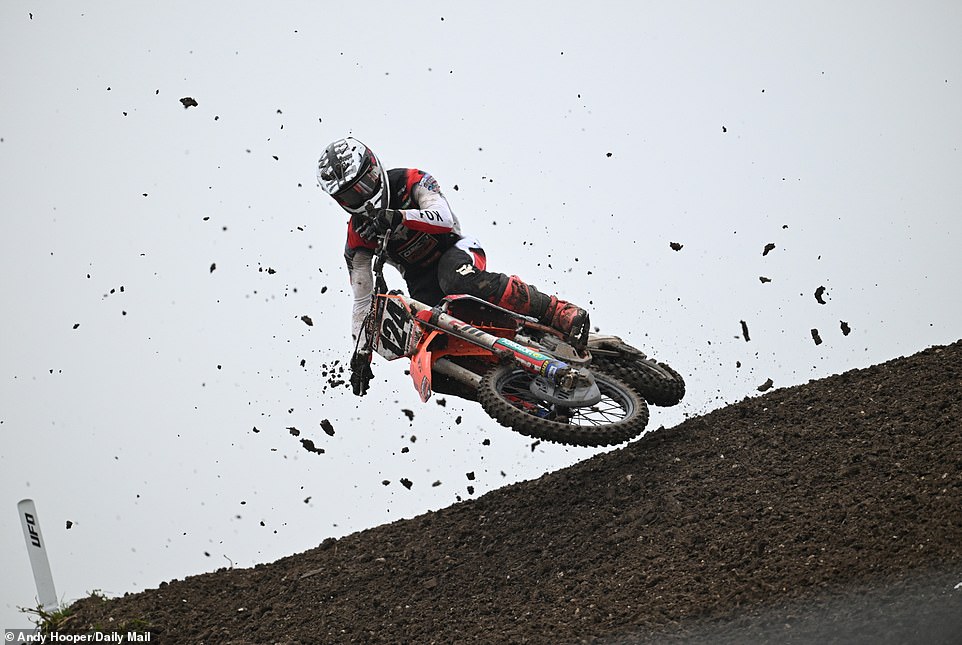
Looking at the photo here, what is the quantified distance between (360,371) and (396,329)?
56 cm

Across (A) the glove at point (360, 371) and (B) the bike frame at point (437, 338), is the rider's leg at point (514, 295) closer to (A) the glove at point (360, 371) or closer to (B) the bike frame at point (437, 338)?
(B) the bike frame at point (437, 338)

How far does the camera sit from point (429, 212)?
922cm

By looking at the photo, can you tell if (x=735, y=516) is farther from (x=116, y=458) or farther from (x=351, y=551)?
(x=116, y=458)

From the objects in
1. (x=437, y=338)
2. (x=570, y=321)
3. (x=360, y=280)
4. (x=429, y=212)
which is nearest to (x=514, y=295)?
(x=570, y=321)

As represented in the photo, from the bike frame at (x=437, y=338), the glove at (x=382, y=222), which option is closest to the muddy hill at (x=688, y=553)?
the bike frame at (x=437, y=338)

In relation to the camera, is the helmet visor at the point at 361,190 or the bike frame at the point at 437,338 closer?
the bike frame at the point at 437,338

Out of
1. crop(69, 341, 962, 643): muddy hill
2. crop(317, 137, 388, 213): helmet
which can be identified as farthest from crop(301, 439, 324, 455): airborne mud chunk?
crop(317, 137, 388, 213): helmet

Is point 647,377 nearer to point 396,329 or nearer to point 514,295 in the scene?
point 514,295

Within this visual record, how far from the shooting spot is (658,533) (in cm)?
812

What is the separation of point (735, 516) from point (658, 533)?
0.63 meters

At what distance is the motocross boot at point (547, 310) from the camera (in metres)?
9.23

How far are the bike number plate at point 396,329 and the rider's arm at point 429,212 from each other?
70 centimetres

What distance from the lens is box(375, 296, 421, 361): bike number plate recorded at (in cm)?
902

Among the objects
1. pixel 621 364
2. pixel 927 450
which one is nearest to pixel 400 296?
pixel 621 364
